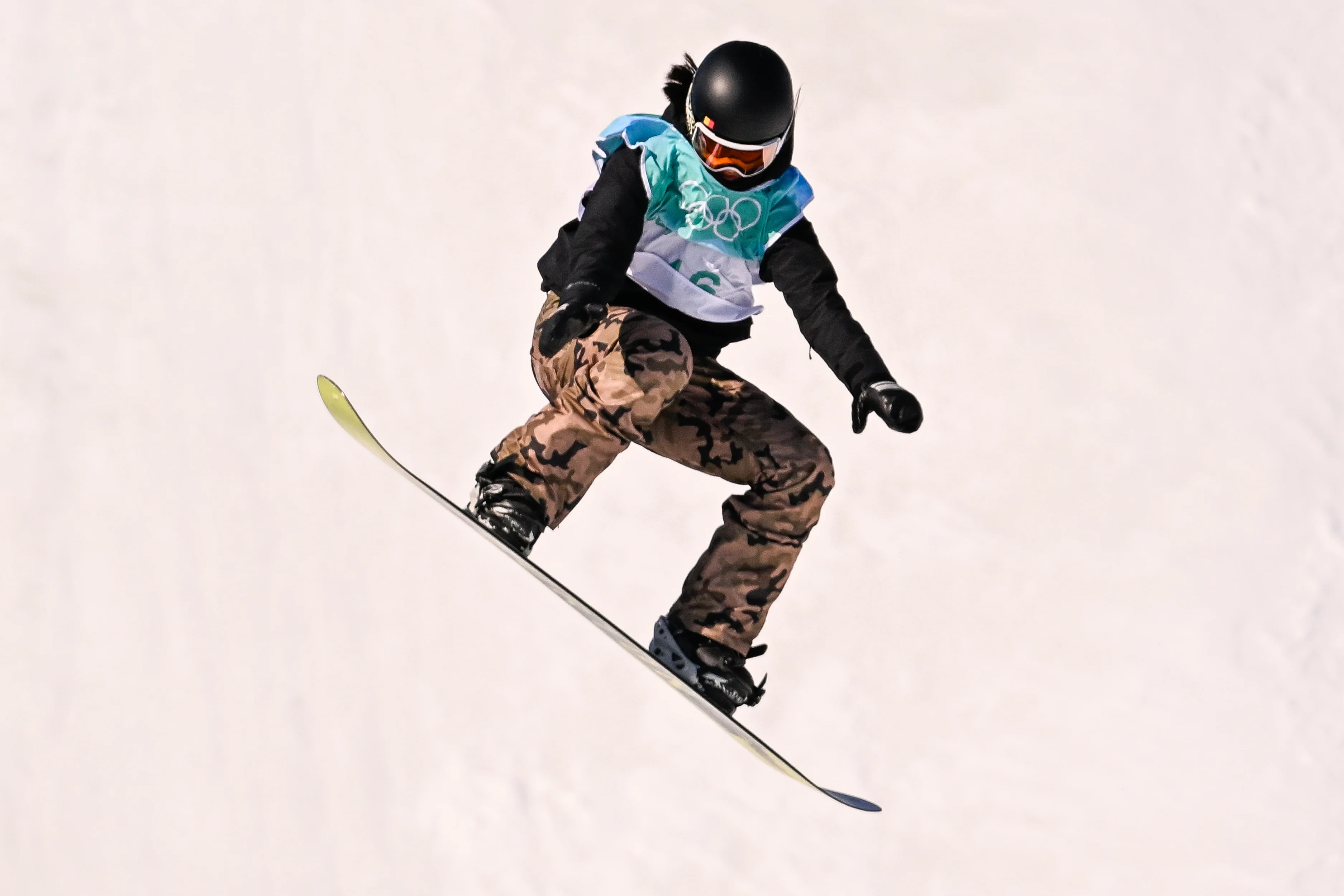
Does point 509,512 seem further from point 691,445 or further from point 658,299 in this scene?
point 658,299

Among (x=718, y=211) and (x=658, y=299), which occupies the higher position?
(x=718, y=211)

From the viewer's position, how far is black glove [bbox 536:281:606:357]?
341 centimetres

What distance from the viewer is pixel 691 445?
388 centimetres

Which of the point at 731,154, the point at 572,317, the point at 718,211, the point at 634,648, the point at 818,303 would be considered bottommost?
the point at 634,648

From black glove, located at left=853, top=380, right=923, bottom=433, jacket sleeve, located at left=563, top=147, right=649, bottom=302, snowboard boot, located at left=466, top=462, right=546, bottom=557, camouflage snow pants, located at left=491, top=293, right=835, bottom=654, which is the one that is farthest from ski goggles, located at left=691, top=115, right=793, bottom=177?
snowboard boot, located at left=466, top=462, right=546, bottom=557

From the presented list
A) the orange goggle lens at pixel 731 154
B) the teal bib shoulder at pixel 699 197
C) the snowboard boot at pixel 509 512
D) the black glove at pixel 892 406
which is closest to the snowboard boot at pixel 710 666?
the snowboard boot at pixel 509 512

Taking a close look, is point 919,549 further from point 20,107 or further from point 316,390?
point 20,107

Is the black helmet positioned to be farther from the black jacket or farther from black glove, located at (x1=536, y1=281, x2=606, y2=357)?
black glove, located at (x1=536, y1=281, x2=606, y2=357)

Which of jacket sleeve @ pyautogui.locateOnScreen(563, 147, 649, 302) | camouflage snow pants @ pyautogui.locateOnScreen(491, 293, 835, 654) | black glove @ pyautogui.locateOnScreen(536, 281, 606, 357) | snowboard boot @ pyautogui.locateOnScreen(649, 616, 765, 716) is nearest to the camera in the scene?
black glove @ pyautogui.locateOnScreen(536, 281, 606, 357)

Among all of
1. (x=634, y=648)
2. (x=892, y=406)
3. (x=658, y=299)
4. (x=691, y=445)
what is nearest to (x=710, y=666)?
(x=634, y=648)

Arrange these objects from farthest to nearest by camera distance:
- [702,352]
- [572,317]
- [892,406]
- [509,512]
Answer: [702,352], [509,512], [892,406], [572,317]

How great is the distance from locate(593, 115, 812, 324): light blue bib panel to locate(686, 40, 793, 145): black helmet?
167 millimetres

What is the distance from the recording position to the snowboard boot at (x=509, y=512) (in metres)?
3.68

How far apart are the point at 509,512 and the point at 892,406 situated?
1.01 m
